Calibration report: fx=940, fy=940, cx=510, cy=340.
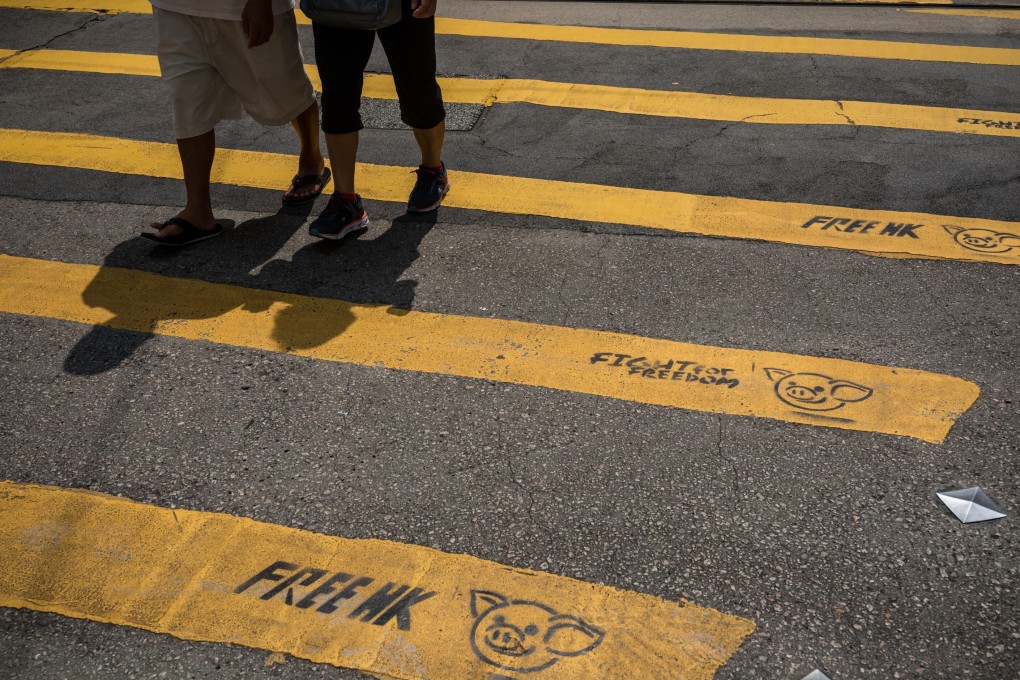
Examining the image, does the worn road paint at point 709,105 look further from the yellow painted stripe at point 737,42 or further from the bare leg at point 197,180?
the bare leg at point 197,180

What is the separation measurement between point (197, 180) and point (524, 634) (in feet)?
9.61

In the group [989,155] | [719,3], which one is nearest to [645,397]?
[989,155]

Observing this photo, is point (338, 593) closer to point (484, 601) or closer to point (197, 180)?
point (484, 601)

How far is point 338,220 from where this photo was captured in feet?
14.4

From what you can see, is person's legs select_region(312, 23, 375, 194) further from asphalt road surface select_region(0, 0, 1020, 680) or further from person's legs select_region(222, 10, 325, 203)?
asphalt road surface select_region(0, 0, 1020, 680)

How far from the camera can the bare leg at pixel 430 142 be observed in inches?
184

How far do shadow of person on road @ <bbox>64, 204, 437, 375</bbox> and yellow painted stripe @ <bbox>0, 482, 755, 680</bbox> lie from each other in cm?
99

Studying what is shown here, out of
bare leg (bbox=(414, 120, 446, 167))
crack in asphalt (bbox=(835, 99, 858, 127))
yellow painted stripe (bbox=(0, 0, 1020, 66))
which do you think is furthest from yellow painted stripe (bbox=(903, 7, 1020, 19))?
bare leg (bbox=(414, 120, 446, 167))

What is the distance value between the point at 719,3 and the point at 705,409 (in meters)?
5.44

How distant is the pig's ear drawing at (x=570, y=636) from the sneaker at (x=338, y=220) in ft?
7.90

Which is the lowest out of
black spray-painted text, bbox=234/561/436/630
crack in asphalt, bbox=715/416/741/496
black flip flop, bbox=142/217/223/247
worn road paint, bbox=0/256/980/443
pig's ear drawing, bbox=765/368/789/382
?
black spray-painted text, bbox=234/561/436/630

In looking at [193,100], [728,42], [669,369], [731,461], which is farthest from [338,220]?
[728,42]

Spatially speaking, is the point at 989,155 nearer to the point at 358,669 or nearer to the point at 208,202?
the point at 208,202

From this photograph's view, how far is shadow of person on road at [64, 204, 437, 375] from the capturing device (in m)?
3.77
